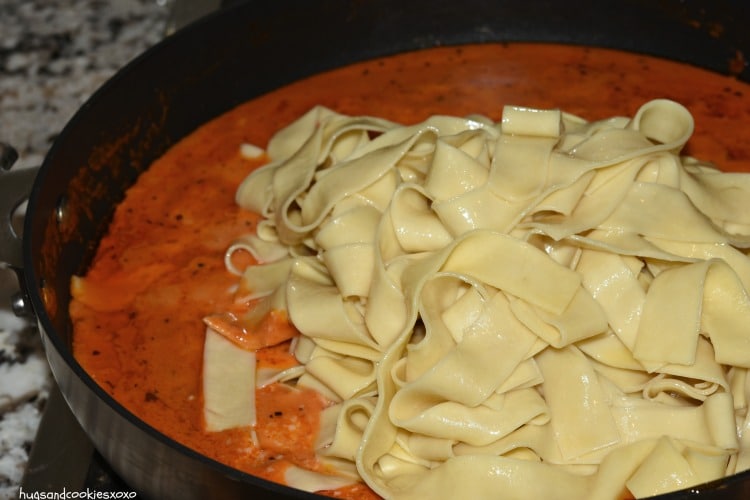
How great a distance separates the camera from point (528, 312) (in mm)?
2771

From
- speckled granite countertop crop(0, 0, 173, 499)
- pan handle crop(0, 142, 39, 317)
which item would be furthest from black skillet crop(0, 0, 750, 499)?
speckled granite countertop crop(0, 0, 173, 499)

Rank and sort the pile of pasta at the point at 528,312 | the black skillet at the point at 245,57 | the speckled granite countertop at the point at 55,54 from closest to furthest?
the pile of pasta at the point at 528,312, the black skillet at the point at 245,57, the speckled granite countertop at the point at 55,54

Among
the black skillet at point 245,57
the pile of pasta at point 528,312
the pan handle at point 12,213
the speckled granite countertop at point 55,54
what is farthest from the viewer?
the speckled granite countertop at point 55,54

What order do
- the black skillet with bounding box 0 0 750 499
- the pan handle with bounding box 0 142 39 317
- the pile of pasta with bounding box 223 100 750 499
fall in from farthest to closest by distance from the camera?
1. the black skillet with bounding box 0 0 750 499
2. the pan handle with bounding box 0 142 39 317
3. the pile of pasta with bounding box 223 100 750 499

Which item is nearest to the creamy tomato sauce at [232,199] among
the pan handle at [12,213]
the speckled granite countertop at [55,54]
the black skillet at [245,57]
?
the black skillet at [245,57]

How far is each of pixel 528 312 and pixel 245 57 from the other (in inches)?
61.6

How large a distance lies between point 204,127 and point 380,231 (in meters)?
1.06

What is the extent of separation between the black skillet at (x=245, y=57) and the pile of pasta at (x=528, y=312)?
22.9 inches

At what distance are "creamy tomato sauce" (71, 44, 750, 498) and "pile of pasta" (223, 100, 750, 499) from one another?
146 mm

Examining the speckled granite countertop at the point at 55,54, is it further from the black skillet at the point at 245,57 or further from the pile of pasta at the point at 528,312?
the pile of pasta at the point at 528,312

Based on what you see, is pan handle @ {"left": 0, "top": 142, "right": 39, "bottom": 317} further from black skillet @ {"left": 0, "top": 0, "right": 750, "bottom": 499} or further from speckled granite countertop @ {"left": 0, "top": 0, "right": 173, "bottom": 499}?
speckled granite countertop @ {"left": 0, "top": 0, "right": 173, "bottom": 499}

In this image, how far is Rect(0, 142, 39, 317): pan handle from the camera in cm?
290

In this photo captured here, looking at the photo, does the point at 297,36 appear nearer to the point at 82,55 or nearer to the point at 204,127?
the point at 204,127

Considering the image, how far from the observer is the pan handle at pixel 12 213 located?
290cm
